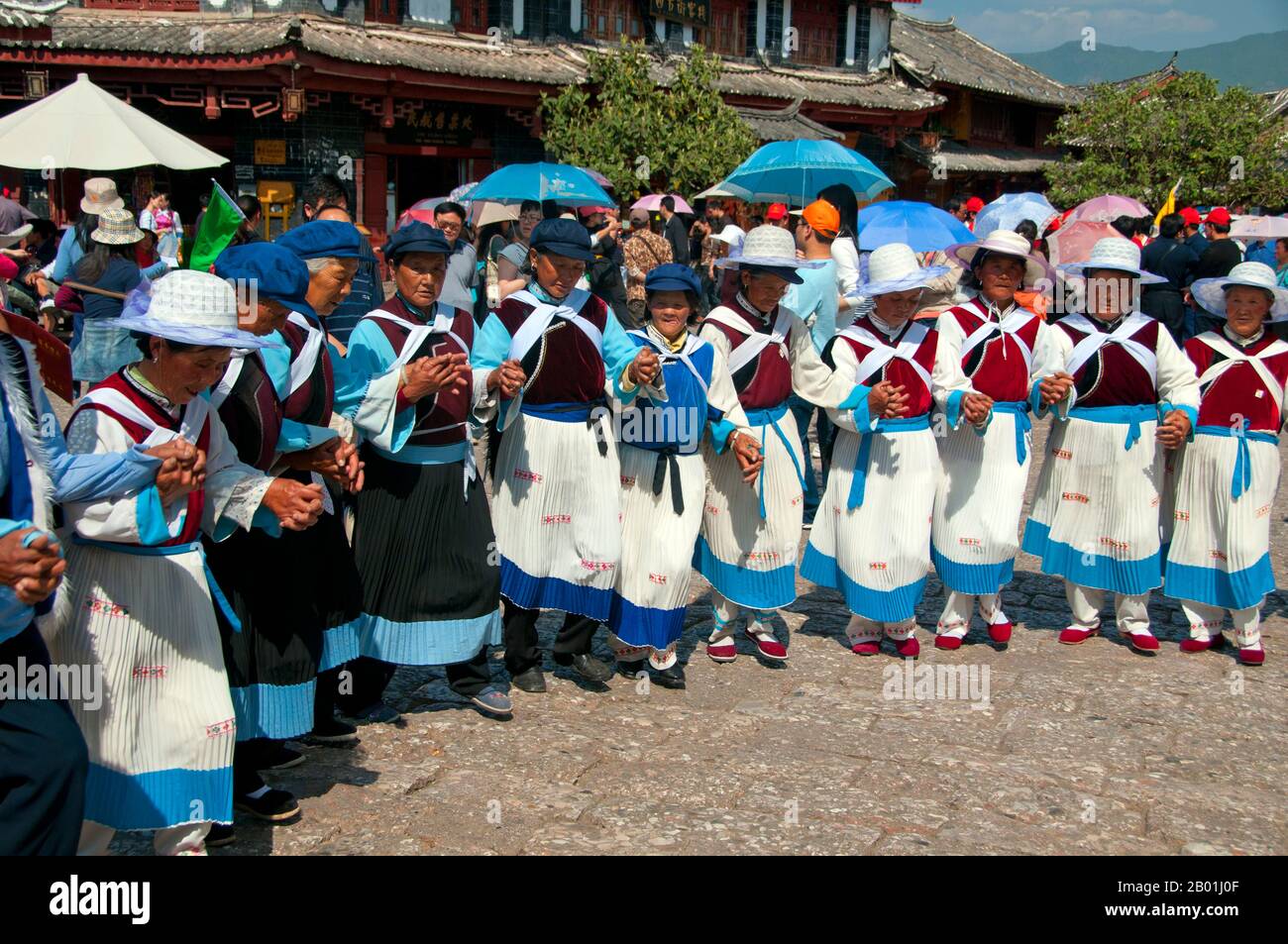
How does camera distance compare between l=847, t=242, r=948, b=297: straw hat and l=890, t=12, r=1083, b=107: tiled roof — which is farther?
l=890, t=12, r=1083, b=107: tiled roof

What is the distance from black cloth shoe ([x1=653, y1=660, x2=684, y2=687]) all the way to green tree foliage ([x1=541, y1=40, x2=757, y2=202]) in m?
12.1

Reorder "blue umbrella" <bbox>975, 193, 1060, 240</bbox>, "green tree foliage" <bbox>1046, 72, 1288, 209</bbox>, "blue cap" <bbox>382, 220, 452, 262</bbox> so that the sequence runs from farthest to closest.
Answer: "green tree foliage" <bbox>1046, 72, 1288, 209</bbox> < "blue umbrella" <bbox>975, 193, 1060, 240</bbox> < "blue cap" <bbox>382, 220, 452, 262</bbox>

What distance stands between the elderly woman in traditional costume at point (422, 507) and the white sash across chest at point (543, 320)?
0.24 metres

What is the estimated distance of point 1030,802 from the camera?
4.44 meters

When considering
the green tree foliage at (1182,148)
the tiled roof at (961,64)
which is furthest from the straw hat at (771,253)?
the tiled roof at (961,64)

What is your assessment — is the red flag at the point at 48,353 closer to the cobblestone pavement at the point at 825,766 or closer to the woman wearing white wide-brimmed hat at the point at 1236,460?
the cobblestone pavement at the point at 825,766

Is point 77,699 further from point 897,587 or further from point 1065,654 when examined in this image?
point 1065,654

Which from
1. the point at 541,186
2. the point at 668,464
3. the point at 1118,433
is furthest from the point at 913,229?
the point at 668,464

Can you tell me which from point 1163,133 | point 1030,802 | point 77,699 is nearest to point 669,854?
point 1030,802

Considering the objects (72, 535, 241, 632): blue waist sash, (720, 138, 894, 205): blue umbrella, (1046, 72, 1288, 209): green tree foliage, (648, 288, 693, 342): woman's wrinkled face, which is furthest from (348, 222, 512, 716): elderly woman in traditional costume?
(1046, 72, 1288, 209): green tree foliage

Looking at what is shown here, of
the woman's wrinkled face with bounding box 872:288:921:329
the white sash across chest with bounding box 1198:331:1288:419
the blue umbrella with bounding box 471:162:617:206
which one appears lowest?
the white sash across chest with bounding box 1198:331:1288:419

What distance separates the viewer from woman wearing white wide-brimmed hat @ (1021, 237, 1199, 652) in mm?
6074

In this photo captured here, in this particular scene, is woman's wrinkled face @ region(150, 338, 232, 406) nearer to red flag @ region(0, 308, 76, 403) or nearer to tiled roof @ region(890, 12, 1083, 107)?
red flag @ region(0, 308, 76, 403)

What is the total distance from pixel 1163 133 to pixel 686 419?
65.4 feet
